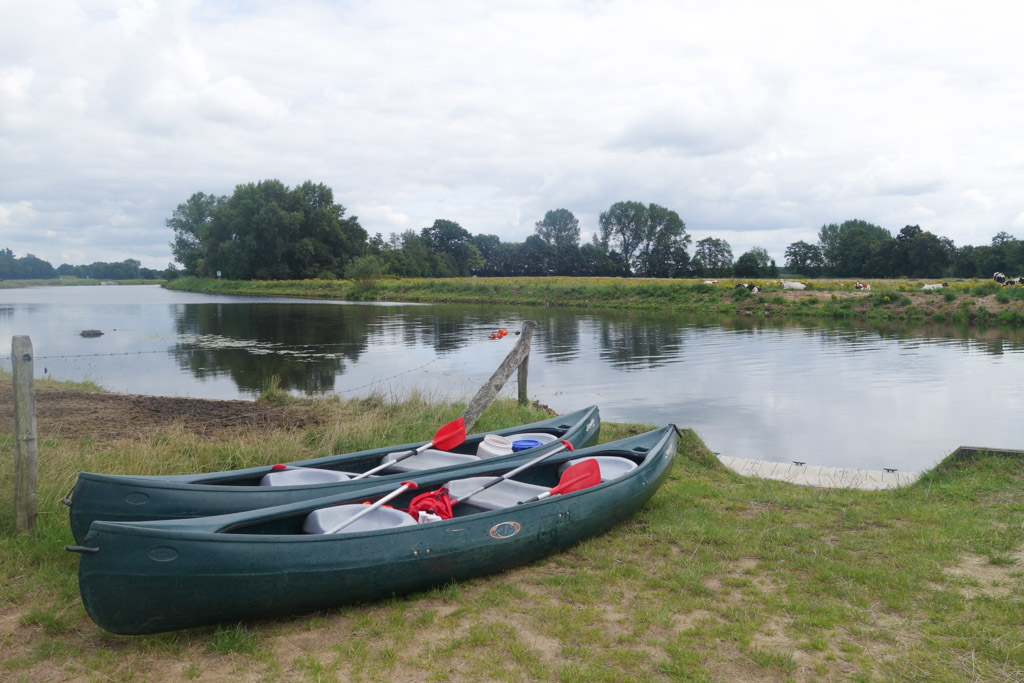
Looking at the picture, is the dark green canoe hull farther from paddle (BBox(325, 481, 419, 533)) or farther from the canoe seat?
the canoe seat

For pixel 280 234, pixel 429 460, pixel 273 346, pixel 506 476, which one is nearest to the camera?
pixel 506 476

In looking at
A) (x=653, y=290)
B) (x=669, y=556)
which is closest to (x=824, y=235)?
(x=653, y=290)

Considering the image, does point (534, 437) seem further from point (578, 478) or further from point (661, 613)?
point (661, 613)

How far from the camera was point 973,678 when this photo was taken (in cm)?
354

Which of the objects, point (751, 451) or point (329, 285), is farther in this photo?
point (329, 285)

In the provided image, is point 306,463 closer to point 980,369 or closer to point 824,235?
point 980,369

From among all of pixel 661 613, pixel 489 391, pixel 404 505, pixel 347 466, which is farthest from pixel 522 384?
pixel 661 613

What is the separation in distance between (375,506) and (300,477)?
1.35 m

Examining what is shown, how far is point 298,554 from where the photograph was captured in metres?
4.16

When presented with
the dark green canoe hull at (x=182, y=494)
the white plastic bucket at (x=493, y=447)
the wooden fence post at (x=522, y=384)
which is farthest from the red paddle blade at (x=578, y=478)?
the wooden fence post at (x=522, y=384)

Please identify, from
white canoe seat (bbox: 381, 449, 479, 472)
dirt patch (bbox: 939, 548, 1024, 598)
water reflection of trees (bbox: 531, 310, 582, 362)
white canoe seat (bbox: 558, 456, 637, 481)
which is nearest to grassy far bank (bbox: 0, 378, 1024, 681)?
dirt patch (bbox: 939, 548, 1024, 598)

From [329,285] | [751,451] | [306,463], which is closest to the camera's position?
[306,463]

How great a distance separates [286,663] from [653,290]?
4525 cm

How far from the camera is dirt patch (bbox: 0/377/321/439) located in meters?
9.25
